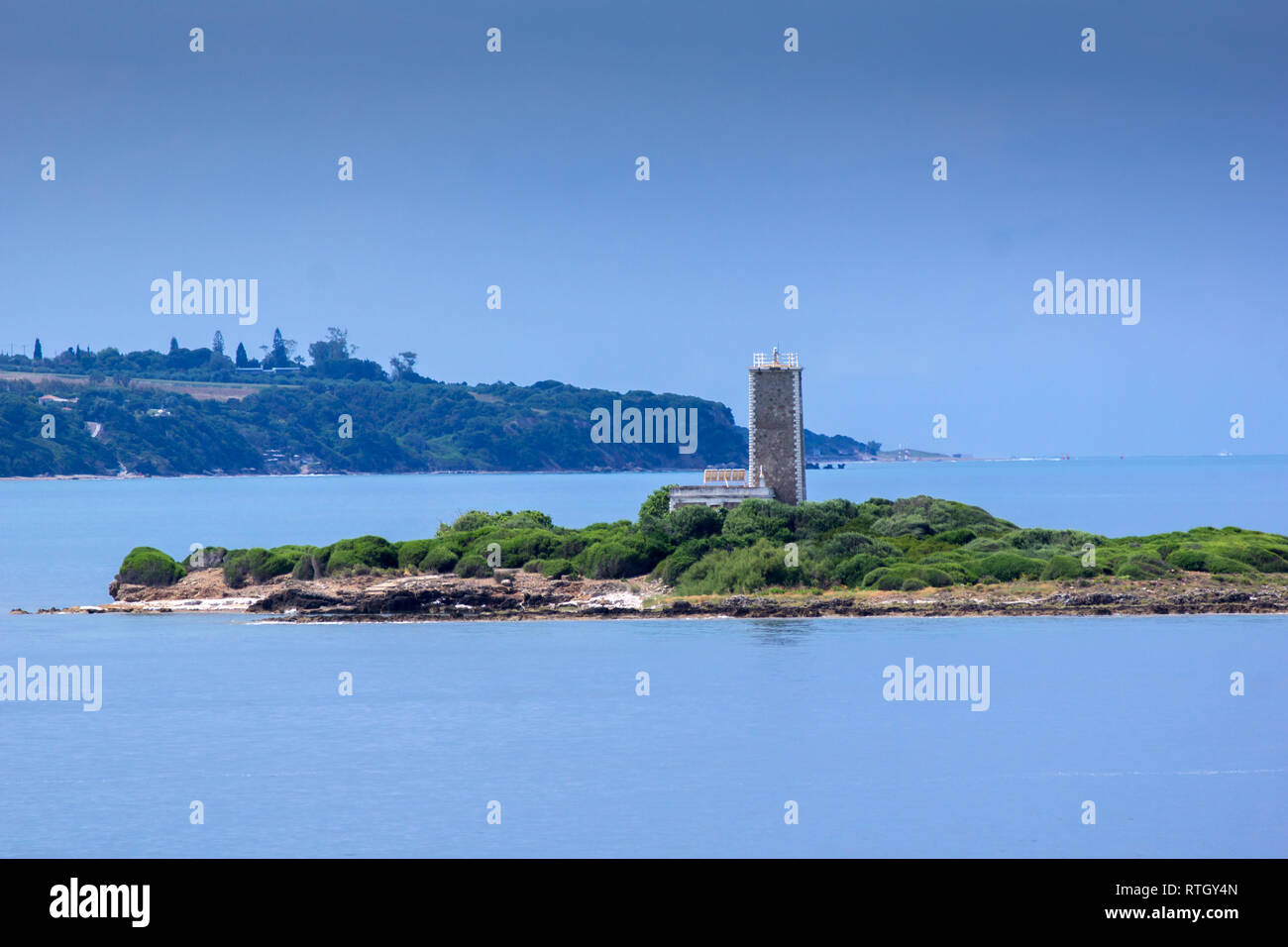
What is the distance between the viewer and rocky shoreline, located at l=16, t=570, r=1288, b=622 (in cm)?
4709

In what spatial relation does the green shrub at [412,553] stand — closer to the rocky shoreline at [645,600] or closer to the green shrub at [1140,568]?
the rocky shoreline at [645,600]

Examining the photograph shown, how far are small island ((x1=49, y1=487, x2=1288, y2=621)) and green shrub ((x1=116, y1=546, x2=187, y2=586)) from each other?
0.06m

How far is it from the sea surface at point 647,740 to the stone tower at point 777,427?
10.2 m

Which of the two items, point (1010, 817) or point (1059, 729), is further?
point (1059, 729)

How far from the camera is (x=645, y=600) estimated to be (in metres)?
49.0

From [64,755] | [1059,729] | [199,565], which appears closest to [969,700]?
[1059,729]

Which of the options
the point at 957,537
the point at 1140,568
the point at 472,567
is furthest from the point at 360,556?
the point at 1140,568

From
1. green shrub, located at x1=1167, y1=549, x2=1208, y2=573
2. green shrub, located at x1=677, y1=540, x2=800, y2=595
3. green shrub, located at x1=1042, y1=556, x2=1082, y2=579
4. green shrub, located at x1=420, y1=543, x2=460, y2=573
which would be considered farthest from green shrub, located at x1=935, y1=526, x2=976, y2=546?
green shrub, located at x1=420, y1=543, x2=460, y2=573

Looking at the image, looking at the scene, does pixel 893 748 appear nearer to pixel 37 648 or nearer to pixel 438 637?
pixel 438 637

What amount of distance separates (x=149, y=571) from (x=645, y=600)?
21332 millimetres

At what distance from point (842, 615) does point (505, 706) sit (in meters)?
16.0

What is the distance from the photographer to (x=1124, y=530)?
95812 mm

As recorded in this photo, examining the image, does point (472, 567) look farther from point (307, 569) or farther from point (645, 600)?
point (645, 600)

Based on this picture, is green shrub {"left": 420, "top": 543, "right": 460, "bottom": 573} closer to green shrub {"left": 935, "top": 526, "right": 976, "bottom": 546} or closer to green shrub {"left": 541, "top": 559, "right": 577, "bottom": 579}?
green shrub {"left": 541, "top": 559, "right": 577, "bottom": 579}
